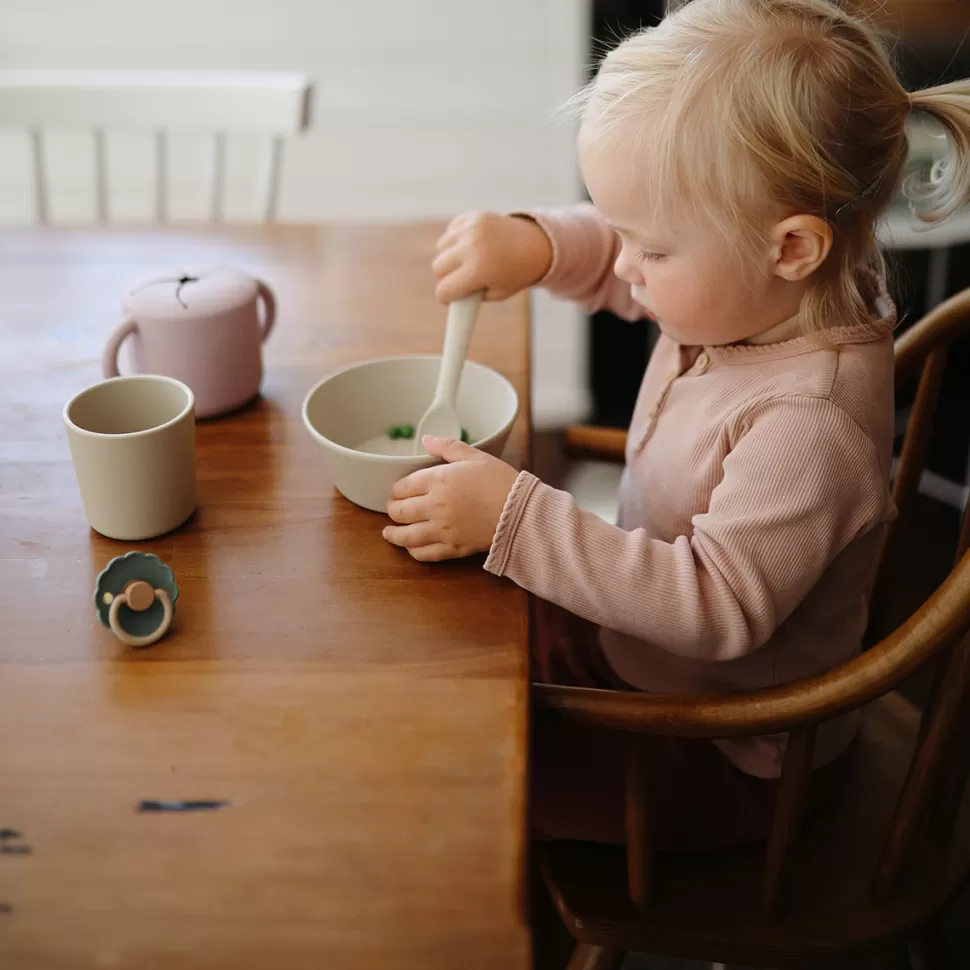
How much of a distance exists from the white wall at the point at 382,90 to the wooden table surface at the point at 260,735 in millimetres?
1835

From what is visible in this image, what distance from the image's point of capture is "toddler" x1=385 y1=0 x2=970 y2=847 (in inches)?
29.9

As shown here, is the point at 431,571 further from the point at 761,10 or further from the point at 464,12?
the point at 464,12

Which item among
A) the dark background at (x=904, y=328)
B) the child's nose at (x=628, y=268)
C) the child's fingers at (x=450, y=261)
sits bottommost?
the dark background at (x=904, y=328)

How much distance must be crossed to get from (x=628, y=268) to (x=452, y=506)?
265mm

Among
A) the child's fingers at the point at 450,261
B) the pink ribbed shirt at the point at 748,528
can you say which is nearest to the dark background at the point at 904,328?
the child's fingers at the point at 450,261

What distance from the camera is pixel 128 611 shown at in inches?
27.6

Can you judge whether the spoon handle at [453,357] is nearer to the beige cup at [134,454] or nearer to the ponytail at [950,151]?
the beige cup at [134,454]

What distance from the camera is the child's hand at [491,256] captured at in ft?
3.27

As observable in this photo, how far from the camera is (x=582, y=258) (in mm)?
1082

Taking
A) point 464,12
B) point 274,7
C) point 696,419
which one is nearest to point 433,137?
point 464,12

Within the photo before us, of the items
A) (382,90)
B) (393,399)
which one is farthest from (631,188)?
(382,90)

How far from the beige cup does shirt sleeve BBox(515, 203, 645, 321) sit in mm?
420

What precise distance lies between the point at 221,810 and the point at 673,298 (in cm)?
52

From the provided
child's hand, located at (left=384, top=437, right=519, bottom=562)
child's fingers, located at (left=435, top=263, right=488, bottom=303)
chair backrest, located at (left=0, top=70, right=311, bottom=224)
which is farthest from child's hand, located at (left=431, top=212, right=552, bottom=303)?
→ chair backrest, located at (left=0, top=70, right=311, bottom=224)
